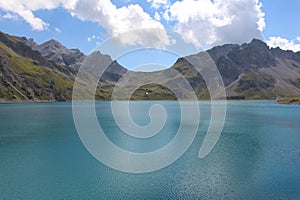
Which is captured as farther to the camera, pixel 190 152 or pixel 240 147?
pixel 240 147

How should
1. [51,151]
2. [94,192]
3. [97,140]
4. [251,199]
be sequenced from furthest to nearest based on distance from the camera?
[97,140], [51,151], [94,192], [251,199]

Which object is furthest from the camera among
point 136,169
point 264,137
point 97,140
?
point 264,137

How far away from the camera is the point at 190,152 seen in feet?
201

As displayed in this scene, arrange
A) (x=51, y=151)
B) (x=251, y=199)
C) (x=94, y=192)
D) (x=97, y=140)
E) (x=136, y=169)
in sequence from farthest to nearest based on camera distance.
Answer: (x=97, y=140), (x=51, y=151), (x=136, y=169), (x=94, y=192), (x=251, y=199)

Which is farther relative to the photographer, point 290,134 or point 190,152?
point 290,134

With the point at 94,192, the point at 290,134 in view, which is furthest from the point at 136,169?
the point at 290,134

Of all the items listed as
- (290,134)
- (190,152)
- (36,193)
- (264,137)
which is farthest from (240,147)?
(36,193)

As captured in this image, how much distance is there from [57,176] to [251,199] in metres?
29.2

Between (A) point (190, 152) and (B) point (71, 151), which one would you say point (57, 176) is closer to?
(B) point (71, 151)

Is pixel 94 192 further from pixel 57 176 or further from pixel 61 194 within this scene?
pixel 57 176

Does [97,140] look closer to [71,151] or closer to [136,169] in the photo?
[71,151]

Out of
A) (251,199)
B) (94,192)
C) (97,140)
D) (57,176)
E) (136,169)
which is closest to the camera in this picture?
(251,199)

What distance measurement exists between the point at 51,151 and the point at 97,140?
54.3 feet

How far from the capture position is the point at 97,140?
247 ft
